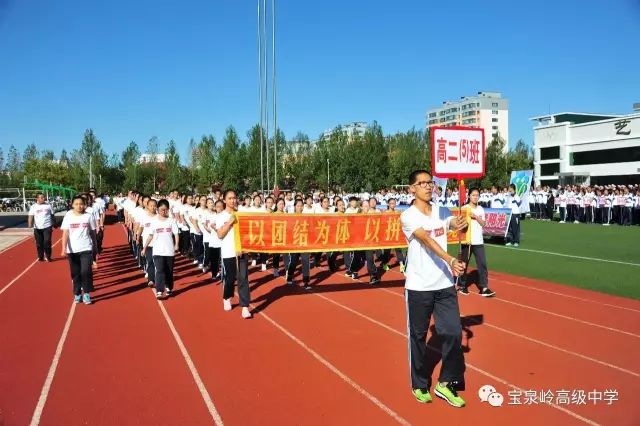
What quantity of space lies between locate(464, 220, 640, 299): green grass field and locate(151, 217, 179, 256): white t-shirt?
752 cm

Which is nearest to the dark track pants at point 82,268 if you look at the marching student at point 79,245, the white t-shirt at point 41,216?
the marching student at point 79,245

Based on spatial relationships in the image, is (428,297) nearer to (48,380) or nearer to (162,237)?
(48,380)

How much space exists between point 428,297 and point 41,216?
13.6 m

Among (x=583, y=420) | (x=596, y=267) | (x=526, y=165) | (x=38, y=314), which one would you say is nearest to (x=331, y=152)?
(x=526, y=165)

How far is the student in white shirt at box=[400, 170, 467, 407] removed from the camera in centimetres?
450

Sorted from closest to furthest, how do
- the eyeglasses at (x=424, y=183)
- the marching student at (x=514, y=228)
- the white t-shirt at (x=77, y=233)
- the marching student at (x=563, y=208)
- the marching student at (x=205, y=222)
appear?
the eyeglasses at (x=424, y=183) → the white t-shirt at (x=77, y=233) → the marching student at (x=205, y=222) → the marching student at (x=514, y=228) → the marching student at (x=563, y=208)

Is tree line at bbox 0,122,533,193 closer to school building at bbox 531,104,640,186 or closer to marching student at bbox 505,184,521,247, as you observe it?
school building at bbox 531,104,640,186

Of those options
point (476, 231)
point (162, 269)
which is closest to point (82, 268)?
point (162, 269)

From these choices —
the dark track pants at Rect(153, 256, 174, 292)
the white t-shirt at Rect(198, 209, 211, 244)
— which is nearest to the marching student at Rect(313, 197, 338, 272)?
the white t-shirt at Rect(198, 209, 211, 244)

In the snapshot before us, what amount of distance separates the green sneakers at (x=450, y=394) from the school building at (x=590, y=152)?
5704 centimetres

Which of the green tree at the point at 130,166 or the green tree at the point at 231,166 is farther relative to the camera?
the green tree at the point at 130,166

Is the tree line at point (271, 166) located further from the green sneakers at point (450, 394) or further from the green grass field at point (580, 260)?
the green sneakers at point (450, 394)

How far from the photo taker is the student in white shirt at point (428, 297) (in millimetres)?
4504

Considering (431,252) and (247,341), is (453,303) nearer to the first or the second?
(431,252)
